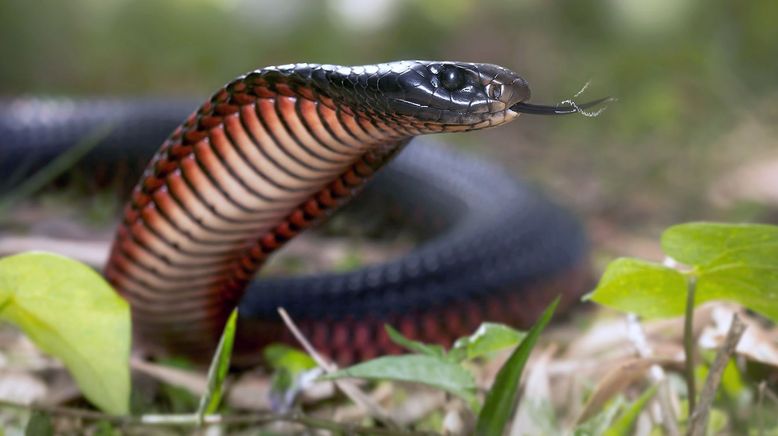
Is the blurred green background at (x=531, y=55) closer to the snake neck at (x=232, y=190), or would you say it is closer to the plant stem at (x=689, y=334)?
the snake neck at (x=232, y=190)

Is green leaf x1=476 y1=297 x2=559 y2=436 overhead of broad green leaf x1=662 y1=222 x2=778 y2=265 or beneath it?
beneath

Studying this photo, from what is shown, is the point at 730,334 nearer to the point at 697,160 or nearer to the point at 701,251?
the point at 701,251

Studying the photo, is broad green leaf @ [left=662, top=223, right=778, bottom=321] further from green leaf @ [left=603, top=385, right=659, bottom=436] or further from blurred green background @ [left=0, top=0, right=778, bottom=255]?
blurred green background @ [left=0, top=0, right=778, bottom=255]

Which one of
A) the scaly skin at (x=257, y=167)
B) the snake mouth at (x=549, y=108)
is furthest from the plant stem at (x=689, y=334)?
the scaly skin at (x=257, y=167)

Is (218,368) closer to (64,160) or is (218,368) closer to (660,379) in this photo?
(660,379)

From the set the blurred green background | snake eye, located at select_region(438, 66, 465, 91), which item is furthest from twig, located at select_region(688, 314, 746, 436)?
the blurred green background
